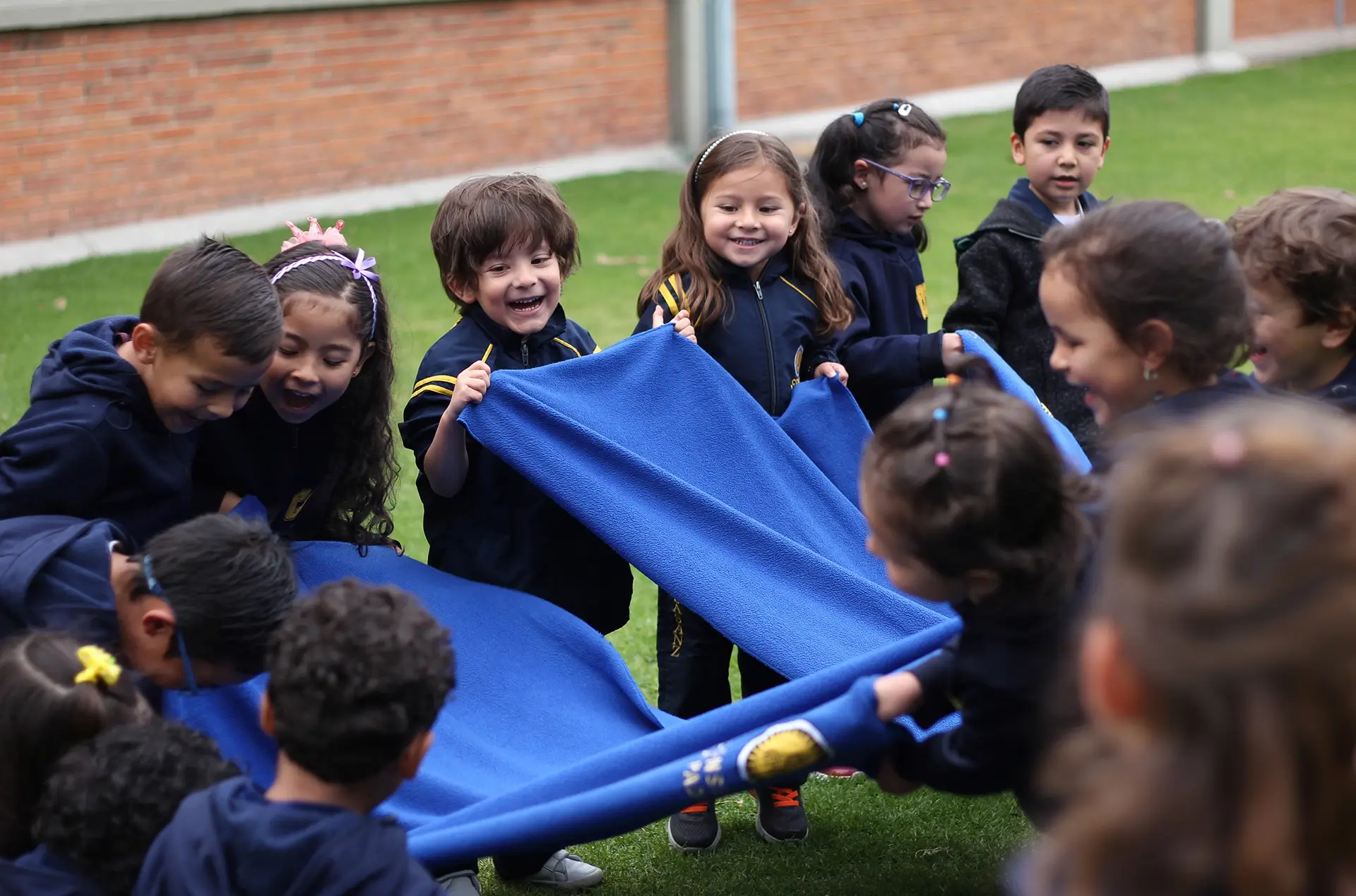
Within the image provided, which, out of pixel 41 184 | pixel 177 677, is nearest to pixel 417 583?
pixel 177 677

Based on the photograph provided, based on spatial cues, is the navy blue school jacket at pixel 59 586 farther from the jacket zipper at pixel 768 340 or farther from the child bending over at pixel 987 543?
the jacket zipper at pixel 768 340

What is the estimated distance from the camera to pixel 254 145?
11242 mm

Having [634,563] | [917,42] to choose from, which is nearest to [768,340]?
[634,563]

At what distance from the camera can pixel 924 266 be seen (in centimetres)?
938

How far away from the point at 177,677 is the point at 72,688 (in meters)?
0.32

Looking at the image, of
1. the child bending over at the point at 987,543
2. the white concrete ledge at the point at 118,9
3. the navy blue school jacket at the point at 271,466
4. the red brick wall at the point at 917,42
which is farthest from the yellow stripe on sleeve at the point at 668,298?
the red brick wall at the point at 917,42

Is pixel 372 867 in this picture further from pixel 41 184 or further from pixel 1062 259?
pixel 41 184

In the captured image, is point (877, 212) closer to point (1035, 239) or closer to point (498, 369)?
point (1035, 239)

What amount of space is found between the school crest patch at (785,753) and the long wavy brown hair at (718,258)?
1680 millimetres

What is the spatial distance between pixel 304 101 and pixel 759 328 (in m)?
8.59

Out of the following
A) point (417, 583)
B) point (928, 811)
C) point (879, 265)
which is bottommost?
point (928, 811)

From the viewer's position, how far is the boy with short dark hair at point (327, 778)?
6.71 feet

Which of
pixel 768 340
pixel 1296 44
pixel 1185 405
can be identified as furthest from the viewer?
pixel 1296 44

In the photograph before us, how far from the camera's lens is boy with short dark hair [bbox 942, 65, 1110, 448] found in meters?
4.22
